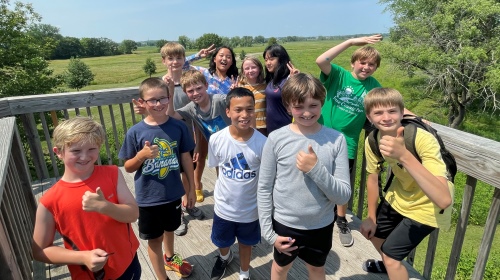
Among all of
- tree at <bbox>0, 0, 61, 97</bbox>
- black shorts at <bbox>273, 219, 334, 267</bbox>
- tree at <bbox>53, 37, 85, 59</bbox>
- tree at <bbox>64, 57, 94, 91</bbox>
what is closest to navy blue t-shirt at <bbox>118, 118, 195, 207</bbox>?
black shorts at <bbox>273, 219, 334, 267</bbox>

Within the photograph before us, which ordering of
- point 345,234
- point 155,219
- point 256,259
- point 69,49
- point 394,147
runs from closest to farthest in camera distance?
1. point 394,147
2. point 155,219
3. point 256,259
4. point 345,234
5. point 69,49

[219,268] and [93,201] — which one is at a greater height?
[93,201]

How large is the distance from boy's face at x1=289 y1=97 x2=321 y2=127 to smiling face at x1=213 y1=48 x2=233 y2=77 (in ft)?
6.12

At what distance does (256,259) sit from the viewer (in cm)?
266

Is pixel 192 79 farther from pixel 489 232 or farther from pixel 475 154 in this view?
pixel 489 232

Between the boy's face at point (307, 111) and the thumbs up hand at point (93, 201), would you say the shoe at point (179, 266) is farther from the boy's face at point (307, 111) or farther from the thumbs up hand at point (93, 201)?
the boy's face at point (307, 111)

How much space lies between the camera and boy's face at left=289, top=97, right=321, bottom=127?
70.8 inches

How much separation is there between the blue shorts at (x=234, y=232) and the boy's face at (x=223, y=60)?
1810 millimetres

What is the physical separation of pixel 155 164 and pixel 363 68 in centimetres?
184

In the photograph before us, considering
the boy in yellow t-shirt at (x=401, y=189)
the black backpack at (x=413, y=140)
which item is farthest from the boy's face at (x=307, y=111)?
the black backpack at (x=413, y=140)

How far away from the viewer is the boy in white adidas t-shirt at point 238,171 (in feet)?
7.14

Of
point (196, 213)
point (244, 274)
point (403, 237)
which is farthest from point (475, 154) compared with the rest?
point (196, 213)

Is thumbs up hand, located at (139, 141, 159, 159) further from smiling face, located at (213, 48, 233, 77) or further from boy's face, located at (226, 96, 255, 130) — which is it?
smiling face, located at (213, 48, 233, 77)

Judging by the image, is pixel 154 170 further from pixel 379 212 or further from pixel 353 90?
A: pixel 353 90
